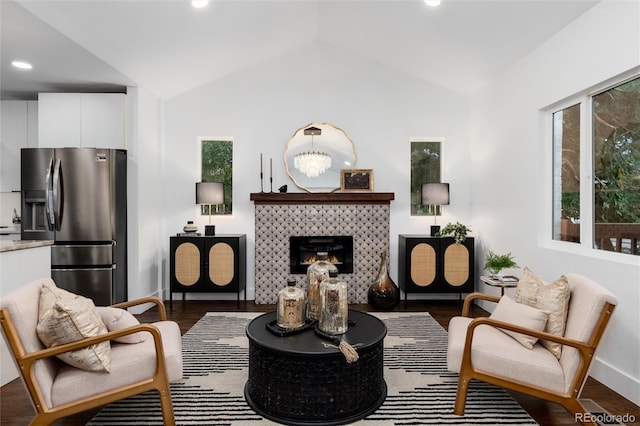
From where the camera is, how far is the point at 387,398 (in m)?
2.38

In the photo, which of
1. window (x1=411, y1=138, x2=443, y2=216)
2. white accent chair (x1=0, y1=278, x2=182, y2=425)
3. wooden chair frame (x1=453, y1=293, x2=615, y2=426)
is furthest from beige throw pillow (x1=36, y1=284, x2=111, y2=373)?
window (x1=411, y1=138, x2=443, y2=216)

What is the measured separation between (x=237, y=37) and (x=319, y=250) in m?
2.75

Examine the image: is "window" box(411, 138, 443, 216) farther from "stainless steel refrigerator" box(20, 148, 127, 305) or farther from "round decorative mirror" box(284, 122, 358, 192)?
"stainless steel refrigerator" box(20, 148, 127, 305)

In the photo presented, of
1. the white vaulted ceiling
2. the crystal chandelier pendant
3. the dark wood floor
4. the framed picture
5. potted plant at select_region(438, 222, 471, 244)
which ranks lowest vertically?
the dark wood floor

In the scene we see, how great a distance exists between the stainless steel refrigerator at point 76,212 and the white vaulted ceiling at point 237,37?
0.92 meters

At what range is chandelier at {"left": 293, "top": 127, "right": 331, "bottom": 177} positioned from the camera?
5.00 metres

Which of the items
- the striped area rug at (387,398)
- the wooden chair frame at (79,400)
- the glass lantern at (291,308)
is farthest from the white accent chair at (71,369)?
the glass lantern at (291,308)

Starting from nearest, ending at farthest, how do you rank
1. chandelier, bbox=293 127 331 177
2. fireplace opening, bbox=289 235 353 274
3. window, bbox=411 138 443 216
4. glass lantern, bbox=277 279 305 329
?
glass lantern, bbox=277 279 305 329, fireplace opening, bbox=289 235 353 274, chandelier, bbox=293 127 331 177, window, bbox=411 138 443 216

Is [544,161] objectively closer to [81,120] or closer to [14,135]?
[81,120]

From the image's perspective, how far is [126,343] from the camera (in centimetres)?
216

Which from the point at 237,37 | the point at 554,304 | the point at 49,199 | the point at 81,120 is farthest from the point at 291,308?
the point at 81,120

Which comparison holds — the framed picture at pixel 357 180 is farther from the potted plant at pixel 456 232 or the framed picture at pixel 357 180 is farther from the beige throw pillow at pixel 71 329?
the beige throw pillow at pixel 71 329

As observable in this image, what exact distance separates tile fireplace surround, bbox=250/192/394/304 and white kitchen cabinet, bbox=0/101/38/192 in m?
2.86

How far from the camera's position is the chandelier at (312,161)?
5004 millimetres
